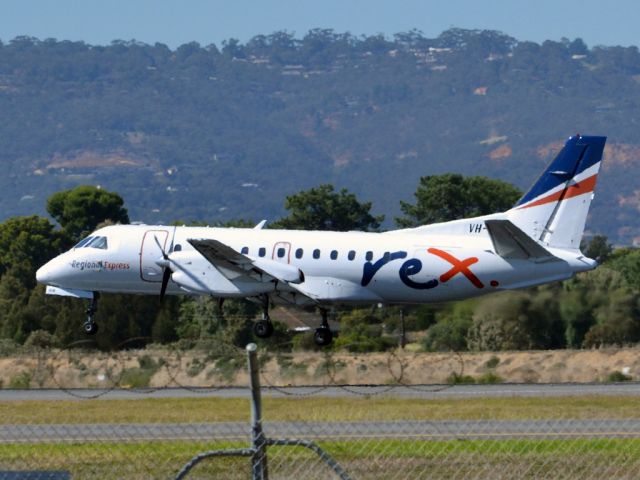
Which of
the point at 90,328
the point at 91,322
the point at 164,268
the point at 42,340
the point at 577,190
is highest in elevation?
the point at 577,190

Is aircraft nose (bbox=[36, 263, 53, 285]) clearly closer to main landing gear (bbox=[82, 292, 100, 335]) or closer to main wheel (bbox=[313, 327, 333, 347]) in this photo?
main landing gear (bbox=[82, 292, 100, 335])

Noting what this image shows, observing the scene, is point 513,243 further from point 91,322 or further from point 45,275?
point 45,275

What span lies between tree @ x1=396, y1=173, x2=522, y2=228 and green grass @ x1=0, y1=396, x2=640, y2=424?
64.5m

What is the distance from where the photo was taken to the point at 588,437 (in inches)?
1021

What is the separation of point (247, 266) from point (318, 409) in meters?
11.3

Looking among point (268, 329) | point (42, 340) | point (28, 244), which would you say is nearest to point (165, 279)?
point (268, 329)

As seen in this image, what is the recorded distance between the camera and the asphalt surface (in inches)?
1561

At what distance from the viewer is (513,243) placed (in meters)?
44.9

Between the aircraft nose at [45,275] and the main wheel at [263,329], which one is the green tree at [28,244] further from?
the main wheel at [263,329]

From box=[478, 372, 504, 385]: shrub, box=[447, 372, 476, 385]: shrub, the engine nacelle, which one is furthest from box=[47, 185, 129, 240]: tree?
box=[478, 372, 504, 385]: shrub

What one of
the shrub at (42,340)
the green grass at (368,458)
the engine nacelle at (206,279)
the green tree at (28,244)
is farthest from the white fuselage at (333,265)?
the green tree at (28,244)

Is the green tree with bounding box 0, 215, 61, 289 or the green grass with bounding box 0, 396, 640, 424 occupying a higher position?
the green grass with bounding box 0, 396, 640, 424

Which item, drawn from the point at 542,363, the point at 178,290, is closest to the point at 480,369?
the point at 542,363

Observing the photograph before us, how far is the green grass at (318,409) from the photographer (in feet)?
109
